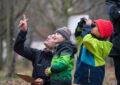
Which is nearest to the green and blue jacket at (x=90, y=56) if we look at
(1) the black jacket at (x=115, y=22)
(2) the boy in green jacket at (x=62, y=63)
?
(1) the black jacket at (x=115, y=22)

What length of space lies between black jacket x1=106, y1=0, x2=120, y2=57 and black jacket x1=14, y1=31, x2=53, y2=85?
1.26 m

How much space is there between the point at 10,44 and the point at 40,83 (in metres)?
7.47

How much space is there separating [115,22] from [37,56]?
62.8 inches

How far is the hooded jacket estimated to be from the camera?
12.5 feet

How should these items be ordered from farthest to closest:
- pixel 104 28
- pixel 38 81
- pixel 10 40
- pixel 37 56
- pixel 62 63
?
pixel 10 40, pixel 104 28, pixel 37 56, pixel 38 81, pixel 62 63

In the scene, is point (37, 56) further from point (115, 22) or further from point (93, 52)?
point (115, 22)

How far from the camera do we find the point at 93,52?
4414 millimetres

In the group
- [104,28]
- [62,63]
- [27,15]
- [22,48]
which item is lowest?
[62,63]

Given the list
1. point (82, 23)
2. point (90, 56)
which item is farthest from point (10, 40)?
point (90, 56)

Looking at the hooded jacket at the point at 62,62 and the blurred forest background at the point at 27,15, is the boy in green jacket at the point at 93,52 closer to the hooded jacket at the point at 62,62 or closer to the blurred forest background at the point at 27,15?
the hooded jacket at the point at 62,62

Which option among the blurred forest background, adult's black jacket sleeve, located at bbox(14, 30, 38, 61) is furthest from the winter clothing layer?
the blurred forest background

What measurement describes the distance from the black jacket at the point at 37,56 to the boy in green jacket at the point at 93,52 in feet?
1.86

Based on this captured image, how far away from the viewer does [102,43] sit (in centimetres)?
450

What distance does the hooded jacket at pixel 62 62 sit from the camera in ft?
12.5
